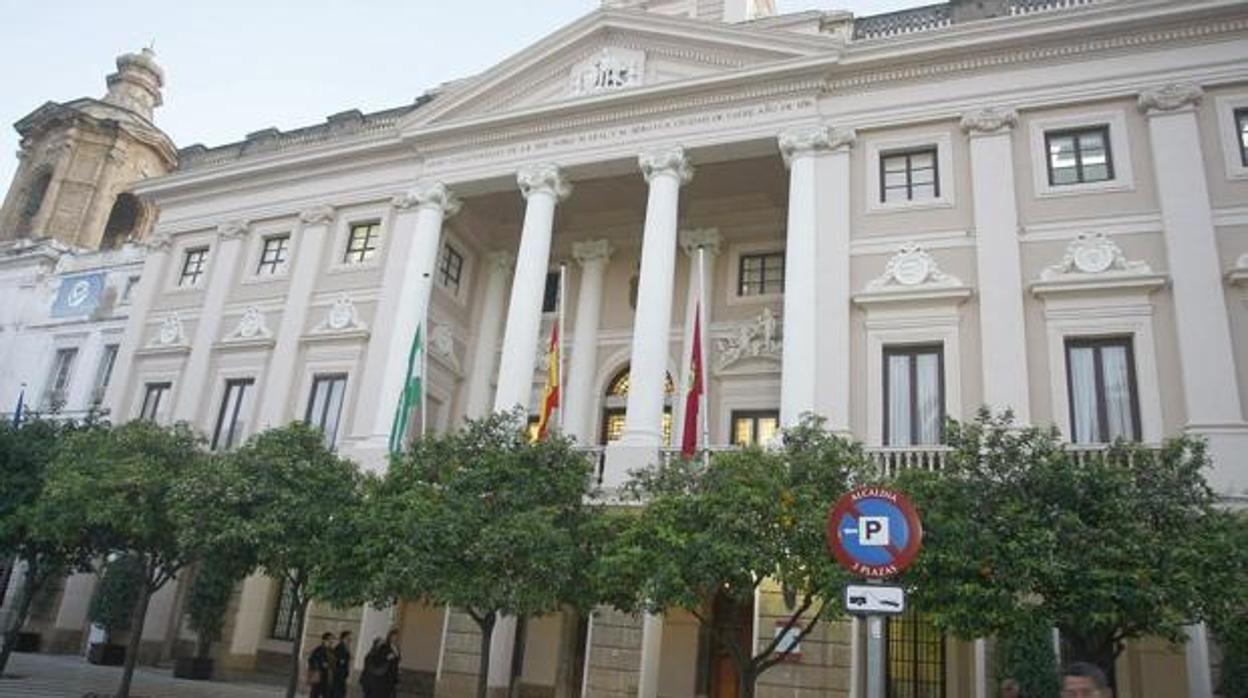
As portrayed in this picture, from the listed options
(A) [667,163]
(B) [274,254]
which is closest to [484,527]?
(A) [667,163]

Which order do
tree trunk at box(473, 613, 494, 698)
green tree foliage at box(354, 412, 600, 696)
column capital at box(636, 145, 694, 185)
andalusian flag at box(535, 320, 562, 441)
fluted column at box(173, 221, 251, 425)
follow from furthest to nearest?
1. fluted column at box(173, 221, 251, 425)
2. column capital at box(636, 145, 694, 185)
3. andalusian flag at box(535, 320, 562, 441)
4. tree trunk at box(473, 613, 494, 698)
5. green tree foliage at box(354, 412, 600, 696)

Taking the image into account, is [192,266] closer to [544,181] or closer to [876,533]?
[544,181]

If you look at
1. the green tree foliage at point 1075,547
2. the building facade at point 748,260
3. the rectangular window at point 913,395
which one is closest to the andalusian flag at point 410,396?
the building facade at point 748,260

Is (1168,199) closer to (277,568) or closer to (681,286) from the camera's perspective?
(681,286)

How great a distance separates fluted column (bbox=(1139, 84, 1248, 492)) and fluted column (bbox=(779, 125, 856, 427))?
5530mm

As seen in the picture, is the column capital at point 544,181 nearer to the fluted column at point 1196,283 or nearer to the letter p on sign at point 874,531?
the fluted column at point 1196,283

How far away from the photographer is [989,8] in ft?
62.1

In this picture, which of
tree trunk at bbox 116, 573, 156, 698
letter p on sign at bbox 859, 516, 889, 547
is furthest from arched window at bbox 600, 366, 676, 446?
letter p on sign at bbox 859, 516, 889, 547

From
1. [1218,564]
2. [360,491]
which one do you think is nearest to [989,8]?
[1218,564]

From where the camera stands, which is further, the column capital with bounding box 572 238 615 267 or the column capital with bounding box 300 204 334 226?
the column capital with bounding box 300 204 334 226

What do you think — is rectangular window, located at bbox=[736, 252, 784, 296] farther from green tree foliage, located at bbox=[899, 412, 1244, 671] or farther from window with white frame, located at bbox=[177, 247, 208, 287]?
window with white frame, located at bbox=[177, 247, 208, 287]

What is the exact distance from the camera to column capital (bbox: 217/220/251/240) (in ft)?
84.8

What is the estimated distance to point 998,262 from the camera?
16.9 m

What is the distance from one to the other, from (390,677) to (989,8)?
1727 centimetres
